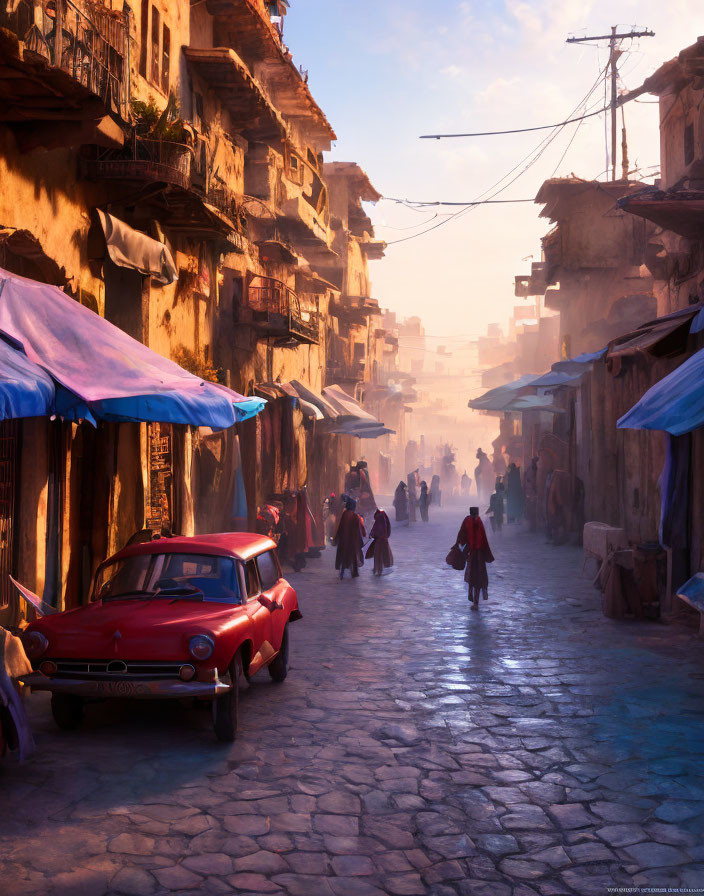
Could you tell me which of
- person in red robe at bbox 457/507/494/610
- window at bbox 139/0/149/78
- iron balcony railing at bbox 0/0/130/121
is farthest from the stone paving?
window at bbox 139/0/149/78

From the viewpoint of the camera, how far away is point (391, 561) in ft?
57.2

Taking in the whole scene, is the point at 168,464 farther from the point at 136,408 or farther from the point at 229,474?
the point at 136,408

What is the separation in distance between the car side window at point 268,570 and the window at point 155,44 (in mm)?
8904

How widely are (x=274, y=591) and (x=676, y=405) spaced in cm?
478

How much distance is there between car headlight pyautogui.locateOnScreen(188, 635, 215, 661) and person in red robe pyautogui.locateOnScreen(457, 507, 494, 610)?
24.7ft

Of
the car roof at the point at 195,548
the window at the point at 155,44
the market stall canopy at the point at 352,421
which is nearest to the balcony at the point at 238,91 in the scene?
the window at the point at 155,44

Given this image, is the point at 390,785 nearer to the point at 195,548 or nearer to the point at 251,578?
the point at 251,578

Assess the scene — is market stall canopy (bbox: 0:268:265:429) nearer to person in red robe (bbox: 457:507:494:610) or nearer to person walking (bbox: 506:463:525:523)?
person in red robe (bbox: 457:507:494:610)

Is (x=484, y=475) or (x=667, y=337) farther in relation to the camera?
(x=484, y=475)

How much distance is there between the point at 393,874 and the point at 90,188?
9.54 m

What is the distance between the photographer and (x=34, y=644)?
6.55 m

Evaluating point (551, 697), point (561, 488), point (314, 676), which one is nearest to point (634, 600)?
point (551, 697)

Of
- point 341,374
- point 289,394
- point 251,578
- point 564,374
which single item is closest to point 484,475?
point 341,374

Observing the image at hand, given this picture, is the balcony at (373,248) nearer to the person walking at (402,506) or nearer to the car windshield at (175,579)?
the person walking at (402,506)
